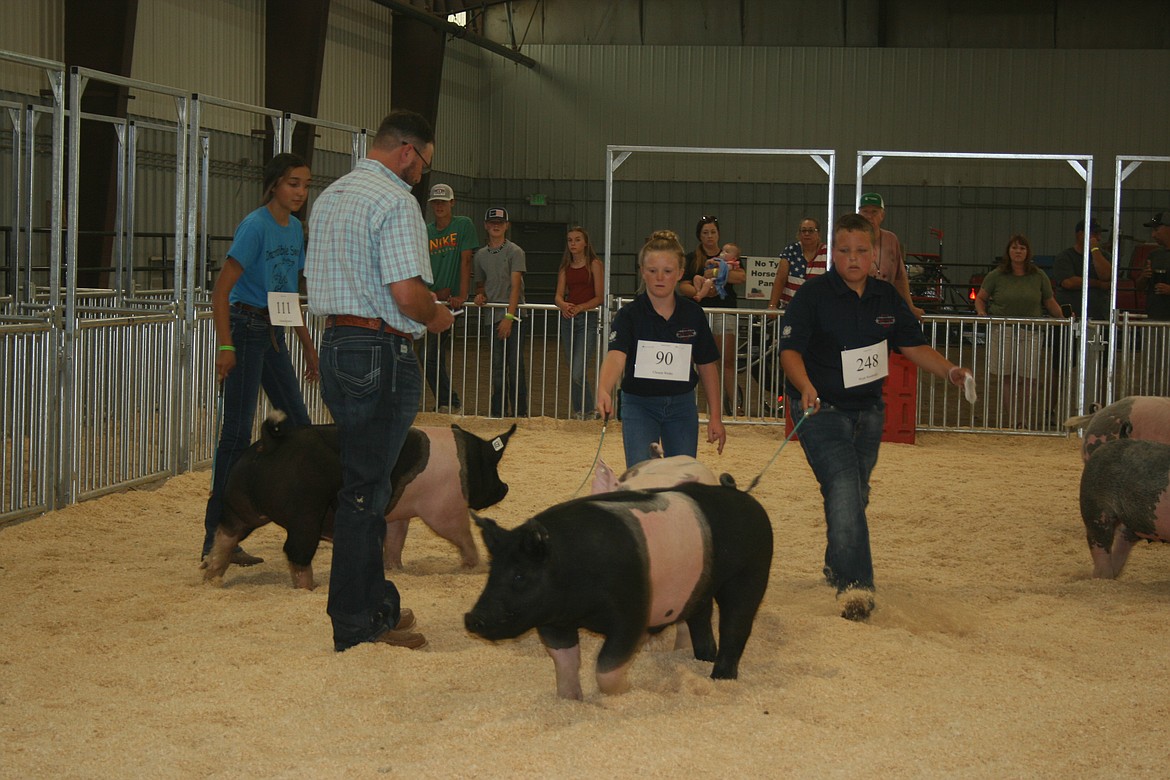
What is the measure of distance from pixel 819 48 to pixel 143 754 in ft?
72.6

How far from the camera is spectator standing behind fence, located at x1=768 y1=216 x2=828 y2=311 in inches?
399

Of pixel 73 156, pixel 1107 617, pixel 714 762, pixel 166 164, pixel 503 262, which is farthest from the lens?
pixel 166 164

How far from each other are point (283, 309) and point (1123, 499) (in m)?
3.93

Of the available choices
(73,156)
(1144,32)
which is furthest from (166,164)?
(1144,32)

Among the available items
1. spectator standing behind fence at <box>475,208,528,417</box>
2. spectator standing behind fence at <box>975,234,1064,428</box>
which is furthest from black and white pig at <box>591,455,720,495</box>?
spectator standing behind fence at <box>975,234,1064,428</box>

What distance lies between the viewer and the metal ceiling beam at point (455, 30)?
19.0 m

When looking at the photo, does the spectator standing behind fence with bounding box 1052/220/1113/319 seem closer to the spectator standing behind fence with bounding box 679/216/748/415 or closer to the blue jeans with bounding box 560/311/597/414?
the spectator standing behind fence with bounding box 679/216/748/415

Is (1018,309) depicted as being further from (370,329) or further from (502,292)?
(370,329)

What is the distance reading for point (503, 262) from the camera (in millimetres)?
11203

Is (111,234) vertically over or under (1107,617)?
over

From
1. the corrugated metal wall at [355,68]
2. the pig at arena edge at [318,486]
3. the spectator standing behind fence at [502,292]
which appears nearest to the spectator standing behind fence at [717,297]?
the spectator standing behind fence at [502,292]

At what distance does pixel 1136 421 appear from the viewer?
21.3 feet

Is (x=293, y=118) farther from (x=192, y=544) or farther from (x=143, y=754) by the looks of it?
(x=143, y=754)

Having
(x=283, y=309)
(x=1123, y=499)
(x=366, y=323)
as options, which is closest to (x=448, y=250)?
(x=283, y=309)
